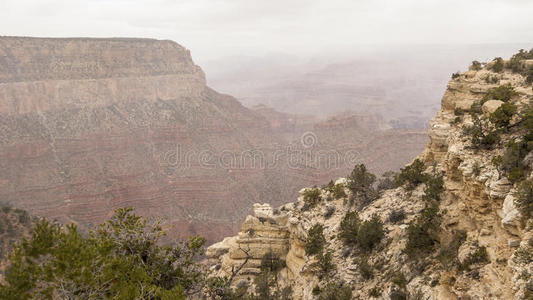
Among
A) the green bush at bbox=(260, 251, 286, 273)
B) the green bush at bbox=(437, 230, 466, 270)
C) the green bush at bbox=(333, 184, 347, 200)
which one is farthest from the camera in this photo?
the green bush at bbox=(333, 184, 347, 200)

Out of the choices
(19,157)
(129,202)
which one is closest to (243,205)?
(129,202)

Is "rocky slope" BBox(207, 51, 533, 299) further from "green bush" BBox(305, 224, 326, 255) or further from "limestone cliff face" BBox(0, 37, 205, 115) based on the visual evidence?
"limestone cliff face" BBox(0, 37, 205, 115)

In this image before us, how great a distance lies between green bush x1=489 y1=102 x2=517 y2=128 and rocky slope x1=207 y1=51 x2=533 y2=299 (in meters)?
0.05

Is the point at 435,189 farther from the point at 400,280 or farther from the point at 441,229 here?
the point at 400,280

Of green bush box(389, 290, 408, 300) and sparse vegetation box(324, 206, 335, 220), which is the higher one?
green bush box(389, 290, 408, 300)

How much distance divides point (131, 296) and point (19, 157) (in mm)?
70500

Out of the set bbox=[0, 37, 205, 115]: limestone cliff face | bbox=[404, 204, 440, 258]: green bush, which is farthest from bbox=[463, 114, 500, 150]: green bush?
bbox=[0, 37, 205, 115]: limestone cliff face

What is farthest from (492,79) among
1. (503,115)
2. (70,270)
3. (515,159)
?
(70,270)

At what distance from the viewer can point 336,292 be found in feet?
39.1

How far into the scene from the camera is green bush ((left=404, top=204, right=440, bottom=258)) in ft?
36.8

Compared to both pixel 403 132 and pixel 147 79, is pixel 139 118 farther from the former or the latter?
pixel 403 132

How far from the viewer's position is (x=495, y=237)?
8836 mm

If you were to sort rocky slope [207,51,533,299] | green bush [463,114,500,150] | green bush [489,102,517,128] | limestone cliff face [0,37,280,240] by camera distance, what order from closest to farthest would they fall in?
rocky slope [207,51,533,299] < green bush [463,114,500,150] < green bush [489,102,517,128] < limestone cliff face [0,37,280,240]

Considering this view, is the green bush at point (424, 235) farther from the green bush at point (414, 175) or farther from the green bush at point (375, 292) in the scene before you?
the green bush at point (414, 175)
